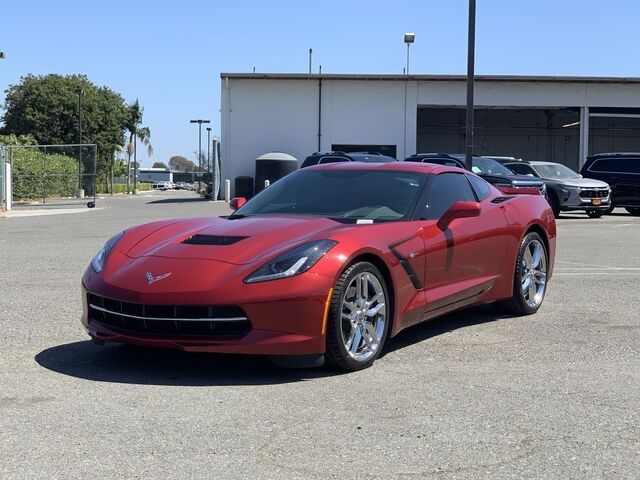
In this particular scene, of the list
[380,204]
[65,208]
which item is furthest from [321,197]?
[65,208]

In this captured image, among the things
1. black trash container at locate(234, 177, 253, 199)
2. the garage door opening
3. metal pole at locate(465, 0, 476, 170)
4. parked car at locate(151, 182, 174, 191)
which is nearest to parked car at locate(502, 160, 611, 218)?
metal pole at locate(465, 0, 476, 170)

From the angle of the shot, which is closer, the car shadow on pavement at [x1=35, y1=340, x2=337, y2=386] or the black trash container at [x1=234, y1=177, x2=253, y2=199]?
the car shadow on pavement at [x1=35, y1=340, x2=337, y2=386]

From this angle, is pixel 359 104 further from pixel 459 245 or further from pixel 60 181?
pixel 459 245

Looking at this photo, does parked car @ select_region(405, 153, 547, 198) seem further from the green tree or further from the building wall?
the green tree

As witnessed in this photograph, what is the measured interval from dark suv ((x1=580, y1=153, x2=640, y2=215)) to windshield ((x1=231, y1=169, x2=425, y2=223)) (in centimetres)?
1931

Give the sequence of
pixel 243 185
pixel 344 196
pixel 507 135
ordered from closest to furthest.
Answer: pixel 344 196
pixel 243 185
pixel 507 135

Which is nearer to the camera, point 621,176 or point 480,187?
point 480,187

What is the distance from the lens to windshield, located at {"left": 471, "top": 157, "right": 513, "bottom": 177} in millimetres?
21719

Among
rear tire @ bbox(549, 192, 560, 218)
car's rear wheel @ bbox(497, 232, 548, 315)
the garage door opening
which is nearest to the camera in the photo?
car's rear wheel @ bbox(497, 232, 548, 315)

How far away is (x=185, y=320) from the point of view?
4789 mm

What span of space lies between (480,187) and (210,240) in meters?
2.79

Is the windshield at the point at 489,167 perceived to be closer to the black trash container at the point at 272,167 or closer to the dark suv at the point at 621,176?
the dark suv at the point at 621,176

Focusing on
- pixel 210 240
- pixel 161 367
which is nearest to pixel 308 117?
pixel 210 240

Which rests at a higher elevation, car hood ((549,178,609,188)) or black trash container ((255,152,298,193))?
black trash container ((255,152,298,193))
